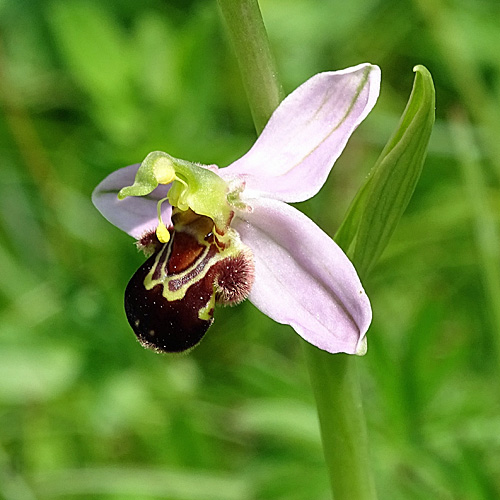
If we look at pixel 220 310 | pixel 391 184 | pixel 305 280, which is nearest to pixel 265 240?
pixel 305 280

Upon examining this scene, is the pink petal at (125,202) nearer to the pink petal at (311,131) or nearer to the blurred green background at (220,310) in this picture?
the pink petal at (311,131)

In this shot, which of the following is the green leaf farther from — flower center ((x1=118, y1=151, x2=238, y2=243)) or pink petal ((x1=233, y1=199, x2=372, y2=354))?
flower center ((x1=118, y1=151, x2=238, y2=243))

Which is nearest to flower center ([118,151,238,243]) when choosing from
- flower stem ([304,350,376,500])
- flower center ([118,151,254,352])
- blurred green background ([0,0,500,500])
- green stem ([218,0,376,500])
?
flower center ([118,151,254,352])

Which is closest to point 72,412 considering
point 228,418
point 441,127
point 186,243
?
point 228,418

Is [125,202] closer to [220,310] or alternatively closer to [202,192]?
[202,192]

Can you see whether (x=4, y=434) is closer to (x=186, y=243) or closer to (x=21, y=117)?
(x=21, y=117)

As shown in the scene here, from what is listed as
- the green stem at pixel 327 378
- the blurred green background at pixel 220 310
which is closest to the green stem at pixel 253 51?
the green stem at pixel 327 378
